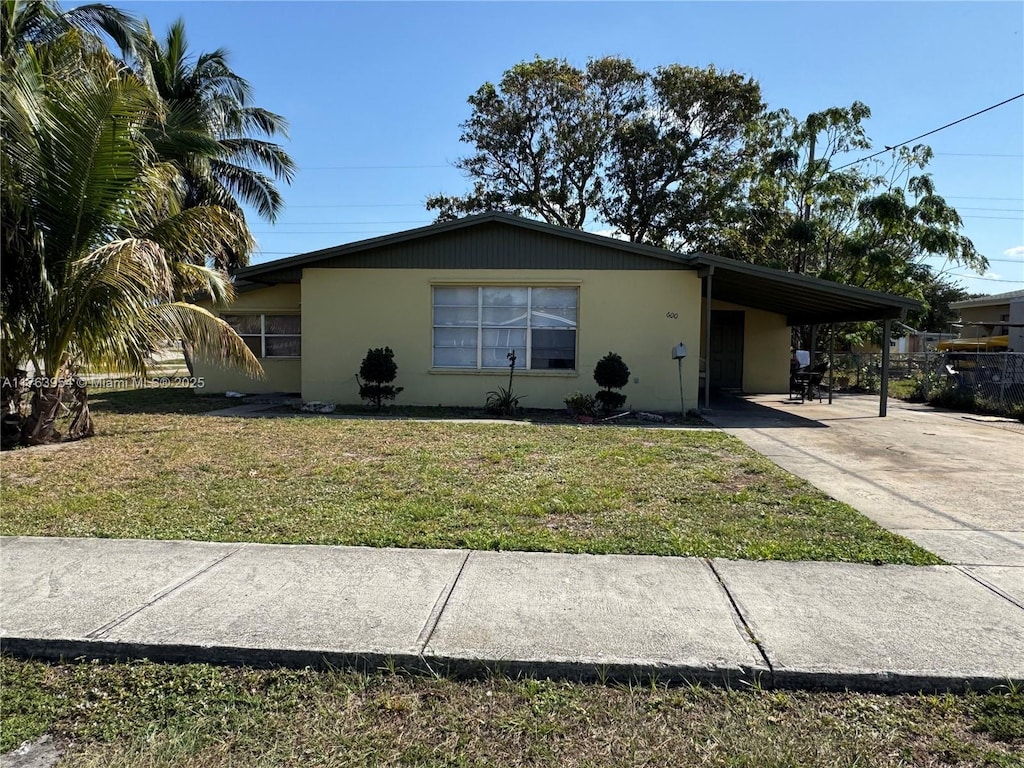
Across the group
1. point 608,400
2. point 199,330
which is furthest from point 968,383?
point 199,330

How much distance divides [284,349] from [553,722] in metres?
14.8

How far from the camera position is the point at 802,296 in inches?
539

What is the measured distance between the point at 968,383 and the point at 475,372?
1215 centimetres

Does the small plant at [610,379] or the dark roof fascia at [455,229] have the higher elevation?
the dark roof fascia at [455,229]

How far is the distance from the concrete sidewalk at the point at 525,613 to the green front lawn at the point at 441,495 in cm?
38

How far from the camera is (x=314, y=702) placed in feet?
9.38

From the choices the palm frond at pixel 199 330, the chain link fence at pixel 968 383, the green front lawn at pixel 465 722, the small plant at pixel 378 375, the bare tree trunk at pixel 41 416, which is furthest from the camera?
the chain link fence at pixel 968 383

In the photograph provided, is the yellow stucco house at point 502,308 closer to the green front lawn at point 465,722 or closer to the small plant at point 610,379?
the small plant at point 610,379

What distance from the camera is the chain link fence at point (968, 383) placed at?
1438cm

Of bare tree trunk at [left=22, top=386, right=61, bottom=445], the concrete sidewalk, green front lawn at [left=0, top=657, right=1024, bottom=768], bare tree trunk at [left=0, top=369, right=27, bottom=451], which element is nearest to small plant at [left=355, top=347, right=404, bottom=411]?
bare tree trunk at [left=22, top=386, right=61, bottom=445]

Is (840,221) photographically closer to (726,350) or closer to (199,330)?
(726,350)

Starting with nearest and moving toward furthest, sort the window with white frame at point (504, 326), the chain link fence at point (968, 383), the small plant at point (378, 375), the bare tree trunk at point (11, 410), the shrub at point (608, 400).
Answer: the bare tree trunk at point (11, 410) < the shrub at point (608, 400) < the small plant at point (378, 375) < the window with white frame at point (504, 326) < the chain link fence at point (968, 383)

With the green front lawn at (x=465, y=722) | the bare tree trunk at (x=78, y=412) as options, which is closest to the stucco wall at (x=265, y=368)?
the bare tree trunk at (x=78, y=412)

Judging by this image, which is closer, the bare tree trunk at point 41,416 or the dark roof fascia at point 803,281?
the bare tree trunk at point 41,416
